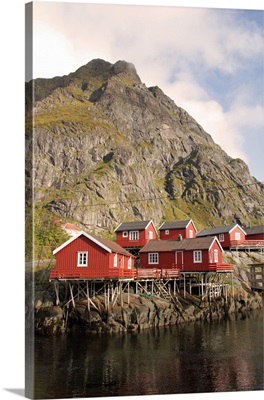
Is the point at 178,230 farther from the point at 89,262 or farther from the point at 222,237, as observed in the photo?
the point at 89,262

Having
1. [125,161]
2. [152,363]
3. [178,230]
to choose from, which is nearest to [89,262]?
[152,363]

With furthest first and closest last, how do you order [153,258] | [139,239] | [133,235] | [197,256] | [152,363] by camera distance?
[133,235] → [139,239] → [153,258] → [197,256] → [152,363]

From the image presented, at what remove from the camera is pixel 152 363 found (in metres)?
19.7

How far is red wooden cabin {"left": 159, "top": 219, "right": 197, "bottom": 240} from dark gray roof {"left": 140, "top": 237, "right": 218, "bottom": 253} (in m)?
8.05

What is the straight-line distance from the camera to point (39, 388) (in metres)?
14.1

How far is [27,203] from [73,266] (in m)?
15.8

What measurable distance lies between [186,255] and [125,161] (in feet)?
213

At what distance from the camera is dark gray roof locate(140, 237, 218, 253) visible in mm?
37062

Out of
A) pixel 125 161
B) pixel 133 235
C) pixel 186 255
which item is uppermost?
pixel 125 161

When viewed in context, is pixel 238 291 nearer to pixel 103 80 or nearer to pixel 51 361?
pixel 51 361

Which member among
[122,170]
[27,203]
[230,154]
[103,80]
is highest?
[103,80]

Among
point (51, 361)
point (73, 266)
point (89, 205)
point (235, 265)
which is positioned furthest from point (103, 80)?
point (51, 361)

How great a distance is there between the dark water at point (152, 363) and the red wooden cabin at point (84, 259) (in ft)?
14.0
